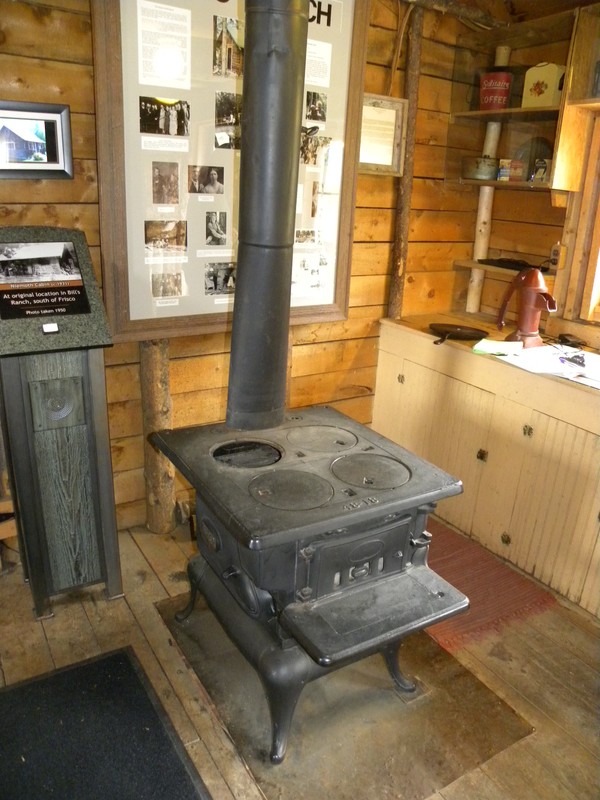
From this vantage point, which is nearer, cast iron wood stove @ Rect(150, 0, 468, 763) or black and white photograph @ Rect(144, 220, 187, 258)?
cast iron wood stove @ Rect(150, 0, 468, 763)

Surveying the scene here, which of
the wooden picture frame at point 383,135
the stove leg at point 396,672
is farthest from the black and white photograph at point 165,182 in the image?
the stove leg at point 396,672

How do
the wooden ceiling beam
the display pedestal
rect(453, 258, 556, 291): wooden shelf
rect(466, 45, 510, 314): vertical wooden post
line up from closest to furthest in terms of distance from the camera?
the display pedestal
the wooden ceiling beam
rect(453, 258, 556, 291): wooden shelf
rect(466, 45, 510, 314): vertical wooden post

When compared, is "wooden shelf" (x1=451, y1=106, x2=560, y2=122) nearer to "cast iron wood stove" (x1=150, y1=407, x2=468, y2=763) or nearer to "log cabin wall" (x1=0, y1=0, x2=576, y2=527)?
"log cabin wall" (x1=0, y1=0, x2=576, y2=527)

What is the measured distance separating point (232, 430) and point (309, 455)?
0.82ft

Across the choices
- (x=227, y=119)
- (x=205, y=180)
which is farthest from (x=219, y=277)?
(x=227, y=119)

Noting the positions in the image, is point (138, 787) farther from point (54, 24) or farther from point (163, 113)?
point (54, 24)

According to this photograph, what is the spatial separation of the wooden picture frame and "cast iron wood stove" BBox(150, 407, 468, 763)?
1265 millimetres

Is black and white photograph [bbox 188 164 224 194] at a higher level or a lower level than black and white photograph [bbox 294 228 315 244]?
higher

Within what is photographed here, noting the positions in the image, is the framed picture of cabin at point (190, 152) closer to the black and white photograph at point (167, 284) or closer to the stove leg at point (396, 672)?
the black and white photograph at point (167, 284)

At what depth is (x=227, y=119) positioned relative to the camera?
6.81 feet

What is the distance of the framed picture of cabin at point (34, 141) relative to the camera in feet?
5.81

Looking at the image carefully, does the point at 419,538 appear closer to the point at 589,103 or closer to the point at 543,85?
the point at 589,103

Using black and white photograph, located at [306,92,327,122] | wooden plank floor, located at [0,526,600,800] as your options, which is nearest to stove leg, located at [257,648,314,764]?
wooden plank floor, located at [0,526,600,800]

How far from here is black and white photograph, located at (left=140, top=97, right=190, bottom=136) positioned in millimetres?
1928
